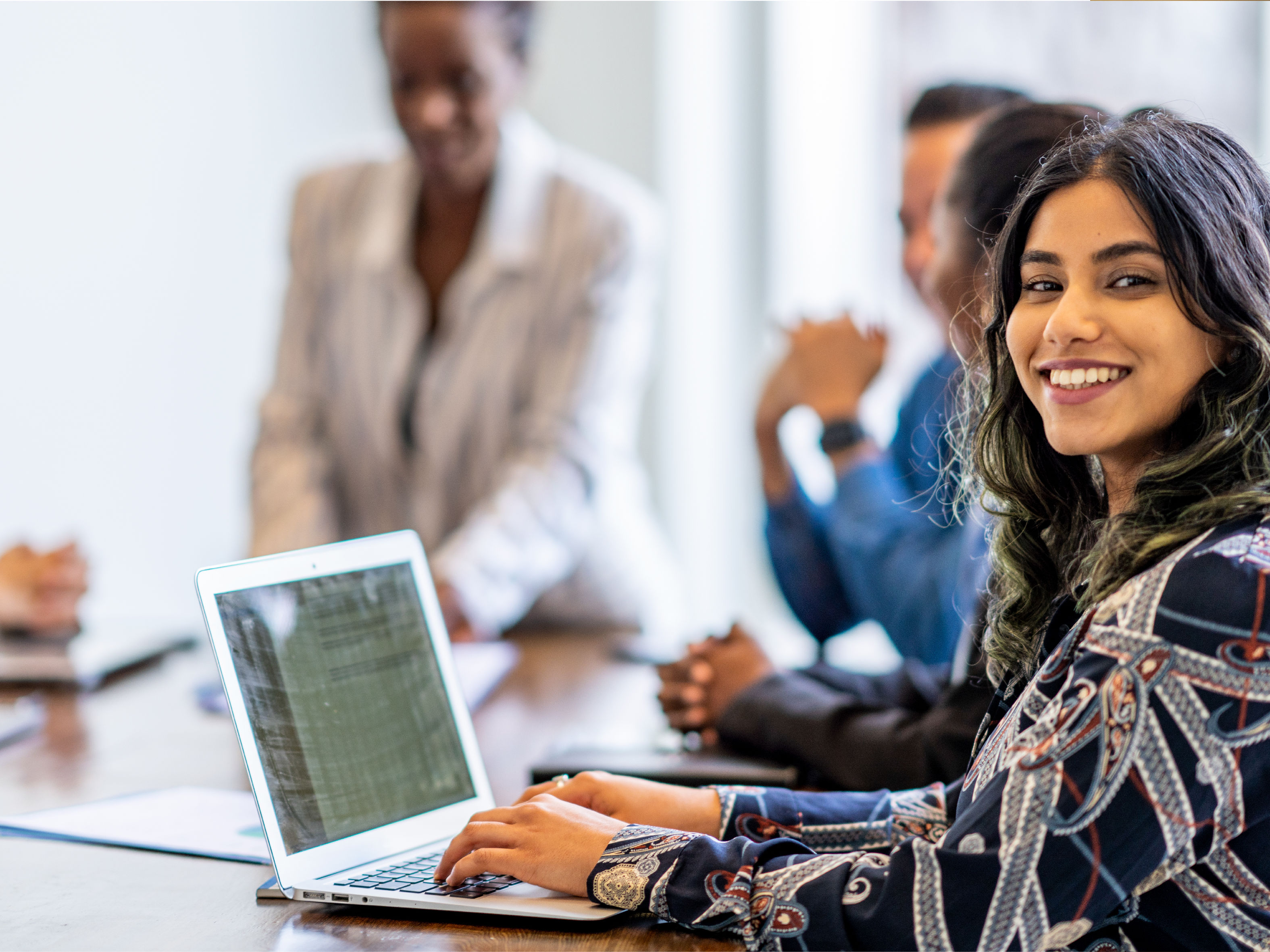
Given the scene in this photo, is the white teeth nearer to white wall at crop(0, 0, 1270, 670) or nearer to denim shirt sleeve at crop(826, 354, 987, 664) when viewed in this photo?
denim shirt sleeve at crop(826, 354, 987, 664)

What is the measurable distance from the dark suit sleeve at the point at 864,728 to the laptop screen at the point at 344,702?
13.6 inches

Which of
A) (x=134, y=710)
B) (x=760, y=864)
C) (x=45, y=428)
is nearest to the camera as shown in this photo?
(x=760, y=864)

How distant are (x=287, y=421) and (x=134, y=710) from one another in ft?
2.44

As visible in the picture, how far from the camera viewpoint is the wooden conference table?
35.5 inches

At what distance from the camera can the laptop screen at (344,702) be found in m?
1.01

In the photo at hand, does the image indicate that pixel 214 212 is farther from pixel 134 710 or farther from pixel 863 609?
pixel 863 609

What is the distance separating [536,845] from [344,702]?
24 centimetres

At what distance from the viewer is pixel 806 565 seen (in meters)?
1.95

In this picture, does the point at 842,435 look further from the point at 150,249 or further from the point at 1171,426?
the point at 150,249

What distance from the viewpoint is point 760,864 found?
0.91 meters

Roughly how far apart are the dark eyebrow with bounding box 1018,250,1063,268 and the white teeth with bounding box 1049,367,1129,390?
0.09 metres

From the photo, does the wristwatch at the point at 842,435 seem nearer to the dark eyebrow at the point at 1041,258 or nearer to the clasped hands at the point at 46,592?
the dark eyebrow at the point at 1041,258

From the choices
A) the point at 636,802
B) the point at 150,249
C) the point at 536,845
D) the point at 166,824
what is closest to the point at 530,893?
the point at 536,845

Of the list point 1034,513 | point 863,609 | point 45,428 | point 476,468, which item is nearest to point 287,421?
point 476,468
